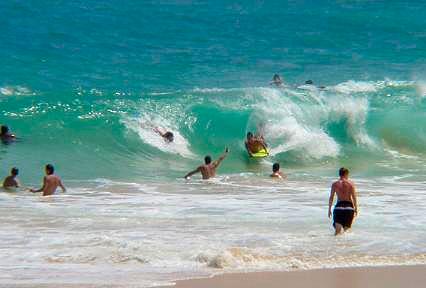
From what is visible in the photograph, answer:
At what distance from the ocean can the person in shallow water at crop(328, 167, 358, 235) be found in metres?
0.20

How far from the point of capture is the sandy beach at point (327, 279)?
844 cm

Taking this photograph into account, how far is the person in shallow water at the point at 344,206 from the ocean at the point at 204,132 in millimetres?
201

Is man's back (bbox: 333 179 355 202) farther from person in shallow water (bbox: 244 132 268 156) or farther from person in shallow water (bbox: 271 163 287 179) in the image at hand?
person in shallow water (bbox: 244 132 268 156)

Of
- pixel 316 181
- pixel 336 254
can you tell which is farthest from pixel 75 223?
pixel 316 181

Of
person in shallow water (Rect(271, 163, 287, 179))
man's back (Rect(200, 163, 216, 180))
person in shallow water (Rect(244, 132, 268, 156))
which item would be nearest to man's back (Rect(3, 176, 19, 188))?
man's back (Rect(200, 163, 216, 180))

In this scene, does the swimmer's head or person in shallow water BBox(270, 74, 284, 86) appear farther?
person in shallow water BBox(270, 74, 284, 86)

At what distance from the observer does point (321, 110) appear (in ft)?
73.2

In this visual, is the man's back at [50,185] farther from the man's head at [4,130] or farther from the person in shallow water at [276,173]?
the man's head at [4,130]

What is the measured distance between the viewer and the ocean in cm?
991

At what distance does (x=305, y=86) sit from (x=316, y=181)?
8733 millimetres

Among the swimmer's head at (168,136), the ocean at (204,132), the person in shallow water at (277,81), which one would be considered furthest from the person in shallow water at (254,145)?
the person in shallow water at (277,81)

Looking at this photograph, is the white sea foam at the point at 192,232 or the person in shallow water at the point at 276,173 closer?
the white sea foam at the point at 192,232

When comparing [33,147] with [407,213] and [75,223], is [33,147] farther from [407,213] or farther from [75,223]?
[407,213]

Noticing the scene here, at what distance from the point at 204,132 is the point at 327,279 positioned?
12.5 metres
